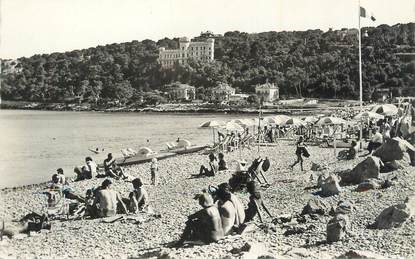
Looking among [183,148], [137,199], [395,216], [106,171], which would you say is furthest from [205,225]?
[183,148]

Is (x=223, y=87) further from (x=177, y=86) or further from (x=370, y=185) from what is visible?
(x=370, y=185)

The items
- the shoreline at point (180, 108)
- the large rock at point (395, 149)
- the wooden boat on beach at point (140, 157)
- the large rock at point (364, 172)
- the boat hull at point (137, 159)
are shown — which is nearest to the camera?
the large rock at point (364, 172)

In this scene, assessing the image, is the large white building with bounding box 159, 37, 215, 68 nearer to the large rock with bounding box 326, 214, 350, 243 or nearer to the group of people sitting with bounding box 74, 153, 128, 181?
the group of people sitting with bounding box 74, 153, 128, 181

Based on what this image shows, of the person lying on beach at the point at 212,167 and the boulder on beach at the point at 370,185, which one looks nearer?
the boulder on beach at the point at 370,185

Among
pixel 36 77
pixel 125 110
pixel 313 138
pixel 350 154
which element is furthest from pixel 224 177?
pixel 36 77

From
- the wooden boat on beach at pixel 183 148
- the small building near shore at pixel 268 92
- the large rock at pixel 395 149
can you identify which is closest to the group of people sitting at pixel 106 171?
the large rock at pixel 395 149

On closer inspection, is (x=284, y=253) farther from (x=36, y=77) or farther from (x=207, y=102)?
(x=36, y=77)

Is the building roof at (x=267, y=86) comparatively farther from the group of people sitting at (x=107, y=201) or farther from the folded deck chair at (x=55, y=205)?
the group of people sitting at (x=107, y=201)
